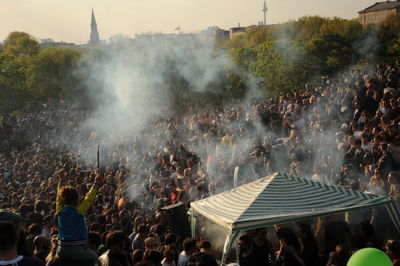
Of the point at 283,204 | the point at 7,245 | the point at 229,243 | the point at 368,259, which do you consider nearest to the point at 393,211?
the point at 283,204

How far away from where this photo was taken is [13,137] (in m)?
35.3

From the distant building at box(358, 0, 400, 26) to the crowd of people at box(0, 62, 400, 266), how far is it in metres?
78.0

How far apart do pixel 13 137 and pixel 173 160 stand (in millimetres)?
21958

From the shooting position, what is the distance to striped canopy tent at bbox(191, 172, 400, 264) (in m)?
6.76

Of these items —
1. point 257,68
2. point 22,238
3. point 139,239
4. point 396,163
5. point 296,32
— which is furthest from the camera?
point 296,32

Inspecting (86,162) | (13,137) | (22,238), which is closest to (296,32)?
(13,137)

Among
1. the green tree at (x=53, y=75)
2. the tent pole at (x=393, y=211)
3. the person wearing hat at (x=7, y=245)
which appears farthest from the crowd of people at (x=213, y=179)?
the green tree at (x=53, y=75)

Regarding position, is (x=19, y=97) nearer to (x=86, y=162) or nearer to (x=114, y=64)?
(x=114, y=64)

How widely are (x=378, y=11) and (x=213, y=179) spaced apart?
8961 centimetres

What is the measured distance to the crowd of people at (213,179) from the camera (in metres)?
5.72

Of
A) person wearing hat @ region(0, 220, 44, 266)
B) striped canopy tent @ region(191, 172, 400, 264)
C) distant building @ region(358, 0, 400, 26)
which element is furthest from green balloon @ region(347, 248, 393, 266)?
distant building @ region(358, 0, 400, 26)

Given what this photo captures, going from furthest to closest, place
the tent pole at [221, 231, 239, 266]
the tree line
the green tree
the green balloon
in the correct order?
the green tree, the tree line, the tent pole at [221, 231, 239, 266], the green balloon

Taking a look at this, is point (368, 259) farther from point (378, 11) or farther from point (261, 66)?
point (378, 11)

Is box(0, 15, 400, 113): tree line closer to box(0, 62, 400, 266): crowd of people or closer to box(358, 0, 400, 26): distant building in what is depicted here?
box(0, 62, 400, 266): crowd of people
